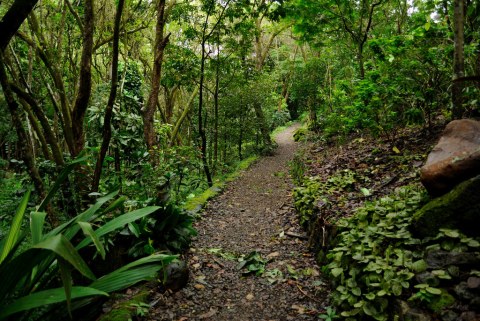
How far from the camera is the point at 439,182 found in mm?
2932

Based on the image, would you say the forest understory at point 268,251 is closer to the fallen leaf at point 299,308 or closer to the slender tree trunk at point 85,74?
the fallen leaf at point 299,308

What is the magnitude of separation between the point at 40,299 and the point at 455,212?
318 centimetres

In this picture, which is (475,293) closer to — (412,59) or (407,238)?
(407,238)

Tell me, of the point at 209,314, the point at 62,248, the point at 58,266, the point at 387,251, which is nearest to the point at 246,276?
the point at 209,314

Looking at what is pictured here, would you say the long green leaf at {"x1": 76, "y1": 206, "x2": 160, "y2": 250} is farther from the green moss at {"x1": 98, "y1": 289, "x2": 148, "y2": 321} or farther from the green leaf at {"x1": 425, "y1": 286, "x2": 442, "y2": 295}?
the green leaf at {"x1": 425, "y1": 286, "x2": 442, "y2": 295}

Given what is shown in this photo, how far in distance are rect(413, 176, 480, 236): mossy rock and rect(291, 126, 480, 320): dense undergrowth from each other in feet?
0.36

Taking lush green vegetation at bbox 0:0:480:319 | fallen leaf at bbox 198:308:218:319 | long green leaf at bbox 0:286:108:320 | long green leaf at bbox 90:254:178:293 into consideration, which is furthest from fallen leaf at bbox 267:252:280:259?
long green leaf at bbox 0:286:108:320

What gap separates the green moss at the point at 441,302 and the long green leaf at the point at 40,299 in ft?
7.44

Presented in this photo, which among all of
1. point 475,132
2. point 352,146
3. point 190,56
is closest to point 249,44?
point 190,56

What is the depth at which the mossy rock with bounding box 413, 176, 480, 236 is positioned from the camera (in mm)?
2531

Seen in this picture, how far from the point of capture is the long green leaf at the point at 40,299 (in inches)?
62.5

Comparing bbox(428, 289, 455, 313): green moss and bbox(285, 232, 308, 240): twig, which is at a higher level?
bbox(428, 289, 455, 313): green moss

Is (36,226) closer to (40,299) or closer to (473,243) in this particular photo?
(40,299)

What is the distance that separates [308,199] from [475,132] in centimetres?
269
